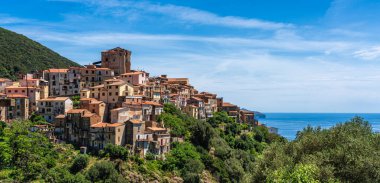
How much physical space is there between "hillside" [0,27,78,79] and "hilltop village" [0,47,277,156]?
145ft

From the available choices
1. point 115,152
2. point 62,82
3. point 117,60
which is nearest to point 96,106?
point 115,152

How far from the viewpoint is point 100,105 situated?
229ft

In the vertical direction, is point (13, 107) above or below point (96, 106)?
below

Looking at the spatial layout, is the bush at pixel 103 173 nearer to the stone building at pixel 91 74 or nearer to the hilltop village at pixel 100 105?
the hilltop village at pixel 100 105

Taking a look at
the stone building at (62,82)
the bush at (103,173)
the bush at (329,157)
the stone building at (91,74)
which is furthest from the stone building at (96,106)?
the bush at (329,157)

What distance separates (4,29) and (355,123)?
158 meters

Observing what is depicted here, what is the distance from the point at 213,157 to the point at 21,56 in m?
92.6

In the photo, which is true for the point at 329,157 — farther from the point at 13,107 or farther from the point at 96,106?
the point at 13,107

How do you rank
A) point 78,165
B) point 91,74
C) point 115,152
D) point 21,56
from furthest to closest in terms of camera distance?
point 21,56
point 91,74
point 115,152
point 78,165

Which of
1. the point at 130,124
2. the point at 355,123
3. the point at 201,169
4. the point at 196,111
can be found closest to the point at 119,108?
the point at 130,124

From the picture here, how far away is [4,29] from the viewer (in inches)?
6417

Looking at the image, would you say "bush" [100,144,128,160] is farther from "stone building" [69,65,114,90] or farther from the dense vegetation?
"stone building" [69,65,114,90]

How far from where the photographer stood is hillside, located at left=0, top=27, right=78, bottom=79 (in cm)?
12719

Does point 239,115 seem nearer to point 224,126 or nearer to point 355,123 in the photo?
point 224,126
